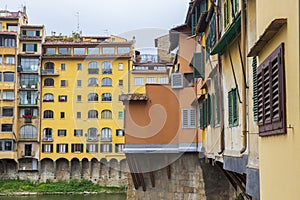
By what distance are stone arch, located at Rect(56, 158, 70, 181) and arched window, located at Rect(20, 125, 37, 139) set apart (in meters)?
3.71

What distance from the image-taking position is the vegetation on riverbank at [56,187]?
4888 cm

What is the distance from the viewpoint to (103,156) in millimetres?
52781

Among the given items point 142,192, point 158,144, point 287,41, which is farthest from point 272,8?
point 142,192

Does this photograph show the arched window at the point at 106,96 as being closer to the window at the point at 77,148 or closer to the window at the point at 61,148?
the window at the point at 77,148

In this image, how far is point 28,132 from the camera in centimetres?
5091

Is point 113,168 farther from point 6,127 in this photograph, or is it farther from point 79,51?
point 79,51

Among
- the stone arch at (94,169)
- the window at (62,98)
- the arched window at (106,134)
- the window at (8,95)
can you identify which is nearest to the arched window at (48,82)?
the window at (62,98)

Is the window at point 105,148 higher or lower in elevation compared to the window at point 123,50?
lower

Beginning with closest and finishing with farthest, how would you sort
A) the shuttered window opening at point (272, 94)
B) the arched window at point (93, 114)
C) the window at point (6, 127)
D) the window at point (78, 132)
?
the shuttered window opening at point (272, 94) < the window at point (6, 127) < the window at point (78, 132) < the arched window at point (93, 114)

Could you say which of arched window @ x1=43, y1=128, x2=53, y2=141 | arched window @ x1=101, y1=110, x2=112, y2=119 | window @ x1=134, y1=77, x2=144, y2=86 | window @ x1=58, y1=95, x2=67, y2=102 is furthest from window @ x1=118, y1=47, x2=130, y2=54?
arched window @ x1=43, y1=128, x2=53, y2=141

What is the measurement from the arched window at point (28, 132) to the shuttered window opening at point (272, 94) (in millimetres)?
47622

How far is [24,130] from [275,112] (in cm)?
4864

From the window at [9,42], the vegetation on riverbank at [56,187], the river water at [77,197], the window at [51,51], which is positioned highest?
the window at [9,42]

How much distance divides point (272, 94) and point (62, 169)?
160 ft
